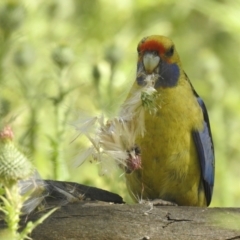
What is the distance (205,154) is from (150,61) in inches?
20.5

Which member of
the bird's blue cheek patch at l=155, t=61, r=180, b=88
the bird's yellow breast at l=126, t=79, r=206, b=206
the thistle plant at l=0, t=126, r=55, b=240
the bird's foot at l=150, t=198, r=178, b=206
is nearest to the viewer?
the thistle plant at l=0, t=126, r=55, b=240

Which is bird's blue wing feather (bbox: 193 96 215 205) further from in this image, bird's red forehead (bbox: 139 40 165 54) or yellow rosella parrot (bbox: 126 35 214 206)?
bird's red forehead (bbox: 139 40 165 54)

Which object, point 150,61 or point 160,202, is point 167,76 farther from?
point 160,202

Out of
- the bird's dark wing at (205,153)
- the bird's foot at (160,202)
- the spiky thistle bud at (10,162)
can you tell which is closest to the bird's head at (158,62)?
the bird's dark wing at (205,153)

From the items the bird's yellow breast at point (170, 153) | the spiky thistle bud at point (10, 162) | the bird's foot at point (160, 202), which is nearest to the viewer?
the spiky thistle bud at point (10, 162)

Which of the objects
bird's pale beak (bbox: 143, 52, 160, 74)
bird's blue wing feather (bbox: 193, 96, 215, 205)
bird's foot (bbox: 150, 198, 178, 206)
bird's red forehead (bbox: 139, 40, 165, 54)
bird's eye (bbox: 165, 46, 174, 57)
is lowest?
bird's foot (bbox: 150, 198, 178, 206)

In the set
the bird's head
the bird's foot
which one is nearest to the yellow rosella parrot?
the bird's head

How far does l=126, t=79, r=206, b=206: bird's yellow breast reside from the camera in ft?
14.0

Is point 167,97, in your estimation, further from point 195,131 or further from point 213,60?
point 213,60

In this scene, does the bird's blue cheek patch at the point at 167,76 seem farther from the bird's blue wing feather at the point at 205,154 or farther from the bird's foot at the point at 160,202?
A: the bird's foot at the point at 160,202

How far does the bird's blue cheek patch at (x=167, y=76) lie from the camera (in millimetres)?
4422

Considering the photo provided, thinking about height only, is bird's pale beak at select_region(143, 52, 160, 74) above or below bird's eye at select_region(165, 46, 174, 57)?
below

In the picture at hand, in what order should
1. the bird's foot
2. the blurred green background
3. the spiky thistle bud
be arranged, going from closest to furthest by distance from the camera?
the spiky thistle bud
the bird's foot
the blurred green background

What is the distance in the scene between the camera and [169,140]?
14.1 ft
